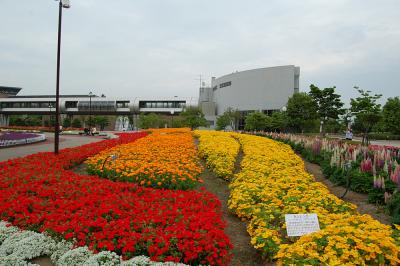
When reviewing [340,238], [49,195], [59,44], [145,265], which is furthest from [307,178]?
[59,44]

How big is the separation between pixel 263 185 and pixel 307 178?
1.91 m

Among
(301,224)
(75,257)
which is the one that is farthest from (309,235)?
(75,257)

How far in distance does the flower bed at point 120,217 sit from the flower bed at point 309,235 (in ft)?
2.24

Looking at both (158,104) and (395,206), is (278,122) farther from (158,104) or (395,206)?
(158,104)

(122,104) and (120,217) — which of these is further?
(122,104)

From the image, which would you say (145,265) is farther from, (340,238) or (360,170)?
(360,170)

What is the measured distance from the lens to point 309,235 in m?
4.78

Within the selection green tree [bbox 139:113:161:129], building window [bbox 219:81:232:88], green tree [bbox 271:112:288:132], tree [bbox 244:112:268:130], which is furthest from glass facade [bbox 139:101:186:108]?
tree [bbox 244:112:268:130]

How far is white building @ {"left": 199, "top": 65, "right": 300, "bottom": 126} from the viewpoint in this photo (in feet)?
226

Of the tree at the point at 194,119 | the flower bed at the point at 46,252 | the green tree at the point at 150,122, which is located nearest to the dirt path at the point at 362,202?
the flower bed at the point at 46,252

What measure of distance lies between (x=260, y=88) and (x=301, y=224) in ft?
228

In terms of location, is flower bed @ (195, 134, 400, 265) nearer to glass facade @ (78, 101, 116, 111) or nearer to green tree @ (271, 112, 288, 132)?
green tree @ (271, 112, 288, 132)

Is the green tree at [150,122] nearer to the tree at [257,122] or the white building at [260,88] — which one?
the white building at [260,88]

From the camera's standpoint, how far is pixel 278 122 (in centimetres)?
4641
